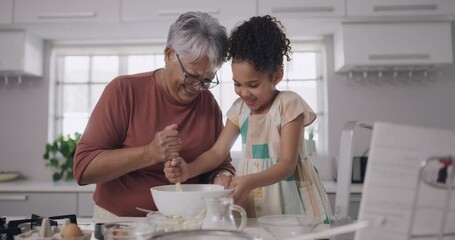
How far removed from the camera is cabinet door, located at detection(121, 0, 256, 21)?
2.49 metres

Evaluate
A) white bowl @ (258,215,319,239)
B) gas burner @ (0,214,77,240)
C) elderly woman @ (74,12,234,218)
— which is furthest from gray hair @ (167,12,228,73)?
white bowl @ (258,215,319,239)

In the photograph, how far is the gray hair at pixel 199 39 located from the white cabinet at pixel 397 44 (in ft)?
4.33

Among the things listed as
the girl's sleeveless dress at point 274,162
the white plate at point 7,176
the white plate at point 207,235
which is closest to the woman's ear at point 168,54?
the girl's sleeveless dress at point 274,162

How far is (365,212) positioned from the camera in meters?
0.56

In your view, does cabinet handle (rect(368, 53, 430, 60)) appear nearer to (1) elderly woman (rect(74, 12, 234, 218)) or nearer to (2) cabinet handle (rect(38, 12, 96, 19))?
(1) elderly woman (rect(74, 12, 234, 218))

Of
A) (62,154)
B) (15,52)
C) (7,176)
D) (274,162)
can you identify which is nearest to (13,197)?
(7,176)

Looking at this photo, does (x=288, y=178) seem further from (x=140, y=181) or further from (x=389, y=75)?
(x=389, y=75)

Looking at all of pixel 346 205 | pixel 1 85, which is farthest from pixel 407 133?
pixel 1 85

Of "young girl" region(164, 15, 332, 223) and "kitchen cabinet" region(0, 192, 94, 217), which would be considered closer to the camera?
"young girl" region(164, 15, 332, 223)

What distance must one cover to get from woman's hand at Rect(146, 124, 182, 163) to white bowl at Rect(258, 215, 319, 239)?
19.3 inches

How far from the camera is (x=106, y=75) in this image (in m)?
3.25

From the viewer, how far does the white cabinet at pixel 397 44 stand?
252 centimetres

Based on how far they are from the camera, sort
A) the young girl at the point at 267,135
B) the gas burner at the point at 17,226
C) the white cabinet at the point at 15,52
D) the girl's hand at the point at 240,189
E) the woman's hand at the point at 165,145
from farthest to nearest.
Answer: the white cabinet at the point at 15,52, the young girl at the point at 267,135, the woman's hand at the point at 165,145, the girl's hand at the point at 240,189, the gas burner at the point at 17,226

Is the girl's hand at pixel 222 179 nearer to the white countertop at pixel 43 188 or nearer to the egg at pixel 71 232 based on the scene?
the egg at pixel 71 232
